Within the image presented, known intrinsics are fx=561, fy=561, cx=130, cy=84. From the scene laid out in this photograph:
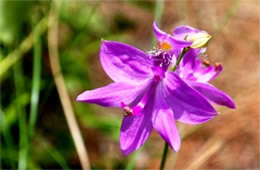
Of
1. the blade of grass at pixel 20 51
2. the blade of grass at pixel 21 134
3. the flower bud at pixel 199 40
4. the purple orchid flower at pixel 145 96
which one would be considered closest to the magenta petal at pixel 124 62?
the purple orchid flower at pixel 145 96

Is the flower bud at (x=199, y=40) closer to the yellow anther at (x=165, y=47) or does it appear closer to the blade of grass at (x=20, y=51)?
the yellow anther at (x=165, y=47)

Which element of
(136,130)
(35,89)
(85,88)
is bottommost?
→ (85,88)

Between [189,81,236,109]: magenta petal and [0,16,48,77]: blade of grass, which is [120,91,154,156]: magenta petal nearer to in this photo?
[189,81,236,109]: magenta petal

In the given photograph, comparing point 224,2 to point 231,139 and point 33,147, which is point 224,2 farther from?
point 33,147

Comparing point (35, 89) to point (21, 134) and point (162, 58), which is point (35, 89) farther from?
point (162, 58)

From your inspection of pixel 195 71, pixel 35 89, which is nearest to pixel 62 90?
pixel 35 89

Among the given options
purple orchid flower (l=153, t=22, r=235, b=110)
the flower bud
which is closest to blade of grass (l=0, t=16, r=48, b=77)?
purple orchid flower (l=153, t=22, r=235, b=110)

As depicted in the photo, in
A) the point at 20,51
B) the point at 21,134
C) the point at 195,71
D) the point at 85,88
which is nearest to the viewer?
the point at 195,71
